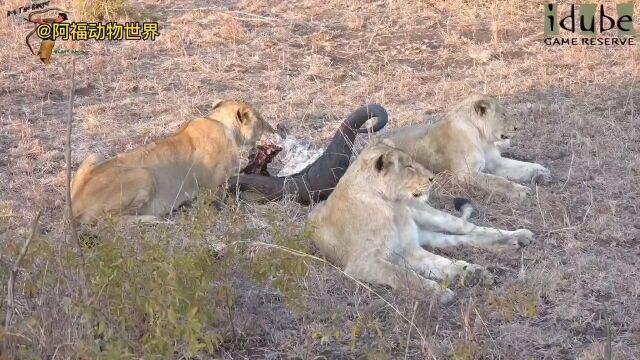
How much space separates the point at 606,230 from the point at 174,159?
302cm

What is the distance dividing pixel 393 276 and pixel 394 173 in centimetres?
67

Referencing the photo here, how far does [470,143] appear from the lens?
6.35m

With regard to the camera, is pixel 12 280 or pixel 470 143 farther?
pixel 470 143

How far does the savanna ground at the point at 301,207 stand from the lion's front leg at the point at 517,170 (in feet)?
0.44

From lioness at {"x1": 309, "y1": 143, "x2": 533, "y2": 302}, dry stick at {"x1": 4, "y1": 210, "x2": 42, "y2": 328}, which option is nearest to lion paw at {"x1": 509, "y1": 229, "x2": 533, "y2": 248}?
lioness at {"x1": 309, "y1": 143, "x2": 533, "y2": 302}

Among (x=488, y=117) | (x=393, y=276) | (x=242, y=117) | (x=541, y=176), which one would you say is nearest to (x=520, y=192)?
(x=541, y=176)

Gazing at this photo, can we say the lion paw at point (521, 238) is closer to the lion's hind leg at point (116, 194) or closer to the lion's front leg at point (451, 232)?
the lion's front leg at point (451, 232)

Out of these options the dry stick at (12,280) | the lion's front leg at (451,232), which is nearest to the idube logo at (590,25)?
the lion's front leg at (451,232)

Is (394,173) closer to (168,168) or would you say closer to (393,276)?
(393,276)

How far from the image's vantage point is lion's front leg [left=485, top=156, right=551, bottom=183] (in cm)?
622

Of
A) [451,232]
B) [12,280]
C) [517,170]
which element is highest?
[12,280]

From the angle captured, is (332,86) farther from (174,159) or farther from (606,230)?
(606,230)

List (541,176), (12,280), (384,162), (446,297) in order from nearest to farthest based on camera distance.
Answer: (12,280) < (446,297) < (384,162) < (541,176)

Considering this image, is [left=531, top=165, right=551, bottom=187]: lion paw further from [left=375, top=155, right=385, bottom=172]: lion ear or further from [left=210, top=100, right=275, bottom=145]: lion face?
[left=210, top=100, right=275, bottom=145]: lion face
